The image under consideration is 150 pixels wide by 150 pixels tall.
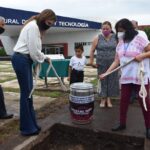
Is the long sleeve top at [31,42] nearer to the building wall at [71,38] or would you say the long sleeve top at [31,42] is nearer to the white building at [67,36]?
the white building at [67,36]

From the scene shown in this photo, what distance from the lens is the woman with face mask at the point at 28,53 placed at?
217 inches

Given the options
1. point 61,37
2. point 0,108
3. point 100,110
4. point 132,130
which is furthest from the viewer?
point 61,37

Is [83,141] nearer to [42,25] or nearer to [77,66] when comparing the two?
[42,25]

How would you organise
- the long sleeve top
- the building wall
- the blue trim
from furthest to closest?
the building wall → the blue trim → the long sleeve top

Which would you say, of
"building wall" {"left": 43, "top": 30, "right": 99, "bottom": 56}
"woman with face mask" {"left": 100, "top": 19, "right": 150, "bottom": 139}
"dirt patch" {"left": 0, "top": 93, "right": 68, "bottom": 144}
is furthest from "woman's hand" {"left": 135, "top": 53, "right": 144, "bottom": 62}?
"building wall" {"left": 43, "top": 30, "right": 99, "bottom": 56}

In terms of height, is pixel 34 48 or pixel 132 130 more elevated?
pixel 34 48

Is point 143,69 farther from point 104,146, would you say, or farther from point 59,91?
point 59,91

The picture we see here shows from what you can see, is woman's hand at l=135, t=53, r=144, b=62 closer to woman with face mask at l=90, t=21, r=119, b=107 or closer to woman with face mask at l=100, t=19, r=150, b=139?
woman with face mask at l=100, t=19, r=150, b=139

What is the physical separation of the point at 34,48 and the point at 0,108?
1.87m

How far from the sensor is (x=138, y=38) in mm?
5590

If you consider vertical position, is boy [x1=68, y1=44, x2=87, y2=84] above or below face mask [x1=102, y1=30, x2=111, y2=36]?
below

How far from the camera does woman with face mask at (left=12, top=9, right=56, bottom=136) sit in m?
5.51

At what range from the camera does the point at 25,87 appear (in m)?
5.72

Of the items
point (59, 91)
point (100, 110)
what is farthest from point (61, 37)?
point (100, 110)
